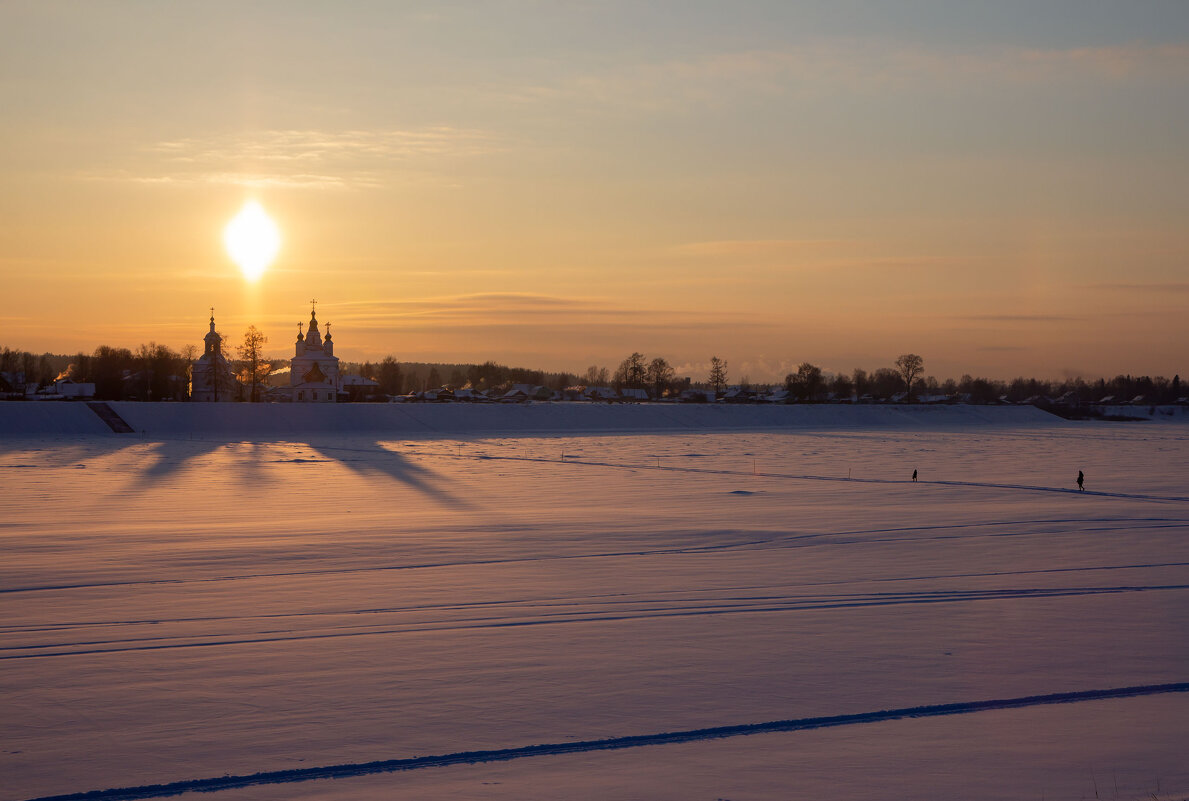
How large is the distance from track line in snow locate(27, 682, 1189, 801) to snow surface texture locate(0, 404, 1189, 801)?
0.05m

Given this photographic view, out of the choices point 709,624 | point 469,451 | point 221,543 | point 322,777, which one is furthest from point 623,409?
point 322,777

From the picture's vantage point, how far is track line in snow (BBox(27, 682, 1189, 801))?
879cm

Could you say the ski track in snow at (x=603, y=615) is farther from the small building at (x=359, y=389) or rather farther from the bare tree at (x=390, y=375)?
the bare tree at (x=390, y=375)

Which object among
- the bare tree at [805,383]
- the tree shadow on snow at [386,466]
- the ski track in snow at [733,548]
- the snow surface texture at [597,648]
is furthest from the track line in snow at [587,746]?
the bare tree at [805,383]

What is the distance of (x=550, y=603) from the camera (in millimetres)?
16359

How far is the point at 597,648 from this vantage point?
13.5 meters

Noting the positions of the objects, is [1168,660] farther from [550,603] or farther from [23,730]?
[23,730]

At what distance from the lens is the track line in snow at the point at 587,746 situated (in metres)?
8.79

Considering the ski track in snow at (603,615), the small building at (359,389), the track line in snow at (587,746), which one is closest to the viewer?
the track line in snow at (587,746)

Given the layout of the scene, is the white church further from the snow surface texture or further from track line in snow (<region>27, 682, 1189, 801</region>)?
track line in snow (<region>27, 682, 1189, 801</region>)

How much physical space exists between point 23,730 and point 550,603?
7.82m

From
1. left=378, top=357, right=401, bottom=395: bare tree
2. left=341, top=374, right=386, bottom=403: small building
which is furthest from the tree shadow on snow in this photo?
left=378, top=357, right=401, bottom=395: bare tree

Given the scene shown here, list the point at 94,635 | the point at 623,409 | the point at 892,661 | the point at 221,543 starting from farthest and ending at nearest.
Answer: the point at 623,409
the point at 221,543
the point at 94,635
the point at 892,661

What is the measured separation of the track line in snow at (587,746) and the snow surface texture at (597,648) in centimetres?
5
